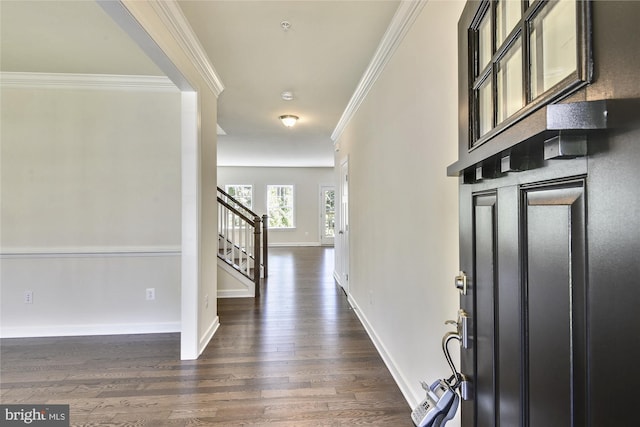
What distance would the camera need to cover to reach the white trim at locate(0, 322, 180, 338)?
2947 millimetres

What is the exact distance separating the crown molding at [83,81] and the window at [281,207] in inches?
268

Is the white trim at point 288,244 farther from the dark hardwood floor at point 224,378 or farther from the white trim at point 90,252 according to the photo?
the white trim at point 90,252

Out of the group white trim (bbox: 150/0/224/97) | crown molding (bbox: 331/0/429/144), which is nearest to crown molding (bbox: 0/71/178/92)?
white trim (bbox: 150/0/224/97)

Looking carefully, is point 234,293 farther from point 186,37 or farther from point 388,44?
point 388,44

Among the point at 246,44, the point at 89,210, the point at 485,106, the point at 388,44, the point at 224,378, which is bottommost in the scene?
the point at 224,378

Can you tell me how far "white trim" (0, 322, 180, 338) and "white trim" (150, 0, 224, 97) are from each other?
2469mm

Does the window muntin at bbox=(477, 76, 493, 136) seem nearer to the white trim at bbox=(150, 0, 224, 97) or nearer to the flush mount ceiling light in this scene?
the white trim at bbox=(150, 0, 224, 97)

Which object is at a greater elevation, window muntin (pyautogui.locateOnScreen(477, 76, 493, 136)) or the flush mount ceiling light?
the flush mount ceiling light

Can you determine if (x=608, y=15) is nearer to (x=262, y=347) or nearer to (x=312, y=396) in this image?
(x=312, y=396)

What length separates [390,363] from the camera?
228 centimetres

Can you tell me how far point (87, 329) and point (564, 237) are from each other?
3869 millimetres

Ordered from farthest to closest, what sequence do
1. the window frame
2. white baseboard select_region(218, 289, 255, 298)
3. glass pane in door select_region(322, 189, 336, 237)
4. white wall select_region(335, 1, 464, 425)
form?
glass pane in door select_region(322, 189, 336, 237) → the window frame → white baseboard select_region(218, 289, 255, 298) → white wall select_region(335, 1, 464, 425)

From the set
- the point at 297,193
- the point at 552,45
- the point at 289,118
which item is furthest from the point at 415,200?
the point at 297,193

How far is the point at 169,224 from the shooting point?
3.11 m
